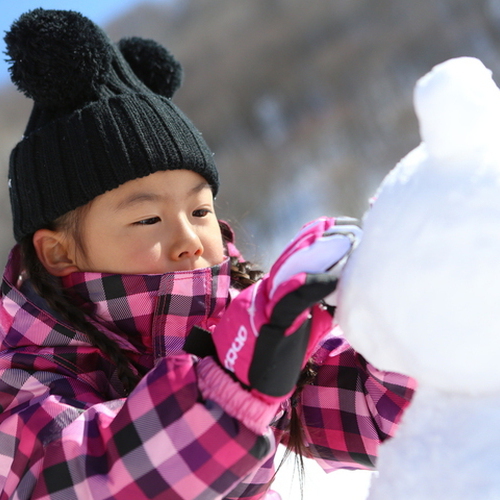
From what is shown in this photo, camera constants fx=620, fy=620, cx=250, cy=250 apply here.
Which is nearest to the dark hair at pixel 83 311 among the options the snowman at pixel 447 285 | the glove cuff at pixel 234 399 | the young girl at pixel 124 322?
the young girl at pixel 124 322

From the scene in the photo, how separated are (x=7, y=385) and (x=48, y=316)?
0.11 metres

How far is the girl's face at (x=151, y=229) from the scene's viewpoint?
93 cm

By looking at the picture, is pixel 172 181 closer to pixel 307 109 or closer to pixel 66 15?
pixel 66 15

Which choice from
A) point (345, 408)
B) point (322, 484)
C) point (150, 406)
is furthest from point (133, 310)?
point (322, 484)

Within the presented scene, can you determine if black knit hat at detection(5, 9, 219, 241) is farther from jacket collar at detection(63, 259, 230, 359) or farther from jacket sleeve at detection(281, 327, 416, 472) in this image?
jacket sleeve at detection(281, 327, 416, 472)

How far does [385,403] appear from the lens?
0.94 m

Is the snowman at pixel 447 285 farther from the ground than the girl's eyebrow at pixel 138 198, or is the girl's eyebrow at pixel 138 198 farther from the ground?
the girl's eyebrow at pixel 138 198

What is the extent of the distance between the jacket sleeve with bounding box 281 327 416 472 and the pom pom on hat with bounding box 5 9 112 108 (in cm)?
58

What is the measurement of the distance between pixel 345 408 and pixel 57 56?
0.72 m

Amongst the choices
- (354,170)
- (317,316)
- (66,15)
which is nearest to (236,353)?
(317,316)

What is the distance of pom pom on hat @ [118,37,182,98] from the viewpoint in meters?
1.16

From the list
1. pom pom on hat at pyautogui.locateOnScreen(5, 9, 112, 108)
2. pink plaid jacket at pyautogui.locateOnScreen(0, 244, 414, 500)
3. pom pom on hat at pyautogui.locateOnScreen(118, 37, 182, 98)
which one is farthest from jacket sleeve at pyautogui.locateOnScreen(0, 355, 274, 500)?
pom pom on hat at pyautogui.locateOnScreen(118, 37, 182, 98)

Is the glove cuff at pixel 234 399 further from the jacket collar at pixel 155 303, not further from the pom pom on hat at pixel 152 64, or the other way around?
the pom pom on hat at pixel 152 64

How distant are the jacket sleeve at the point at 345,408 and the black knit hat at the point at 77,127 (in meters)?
0.39
